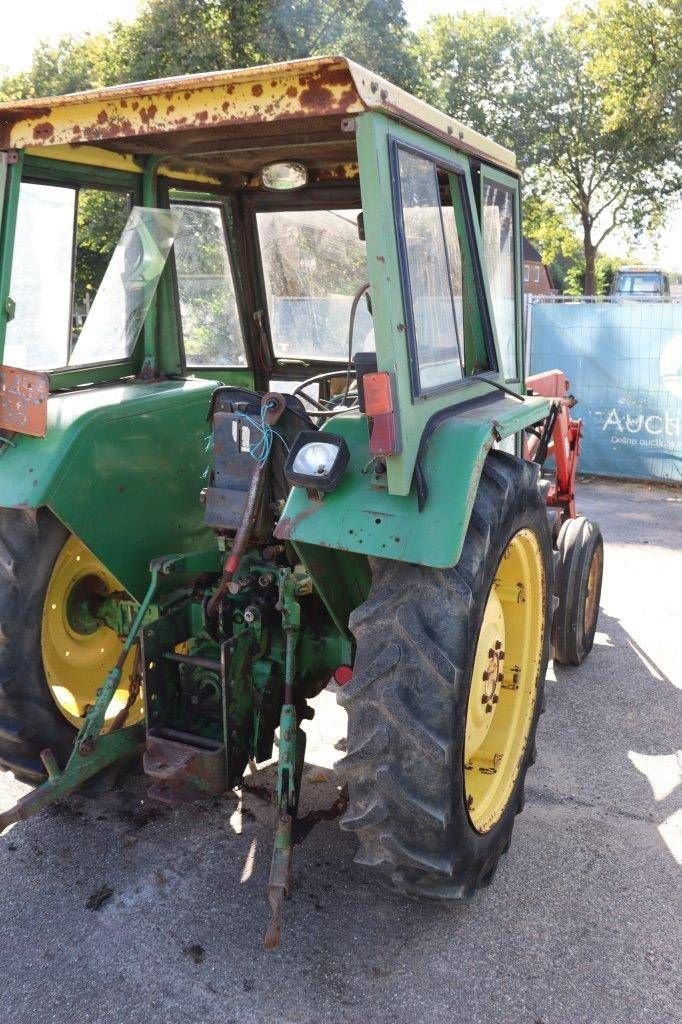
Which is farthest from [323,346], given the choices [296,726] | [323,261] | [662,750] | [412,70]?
Result: [412,70]

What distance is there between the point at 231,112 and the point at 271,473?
3.70 ft

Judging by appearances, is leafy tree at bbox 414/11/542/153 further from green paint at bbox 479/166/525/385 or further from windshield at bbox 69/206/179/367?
windshield at bbox 69/206/179/367

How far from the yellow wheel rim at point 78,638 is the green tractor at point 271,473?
0.01 meters

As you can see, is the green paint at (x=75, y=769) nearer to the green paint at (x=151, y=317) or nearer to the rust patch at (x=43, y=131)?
the green paint at (x=151, y=317)

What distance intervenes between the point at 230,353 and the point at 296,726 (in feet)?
6.77

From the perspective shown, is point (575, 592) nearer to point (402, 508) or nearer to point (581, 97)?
point (402, 508)

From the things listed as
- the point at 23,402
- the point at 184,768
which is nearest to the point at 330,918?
the point at 184,768

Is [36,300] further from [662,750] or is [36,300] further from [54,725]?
[662,750]

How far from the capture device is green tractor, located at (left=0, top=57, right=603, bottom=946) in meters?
2.48

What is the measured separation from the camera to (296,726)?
2.99 meters

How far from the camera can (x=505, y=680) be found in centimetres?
341

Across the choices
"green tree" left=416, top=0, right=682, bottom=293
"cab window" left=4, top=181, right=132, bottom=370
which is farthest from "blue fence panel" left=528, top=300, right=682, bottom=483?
"green tree" left=416, top=0, right=682, bottom=293

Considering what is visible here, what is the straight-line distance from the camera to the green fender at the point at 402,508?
2.38 m

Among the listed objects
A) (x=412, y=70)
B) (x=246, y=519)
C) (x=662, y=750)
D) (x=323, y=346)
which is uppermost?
(x=412, y=70)
